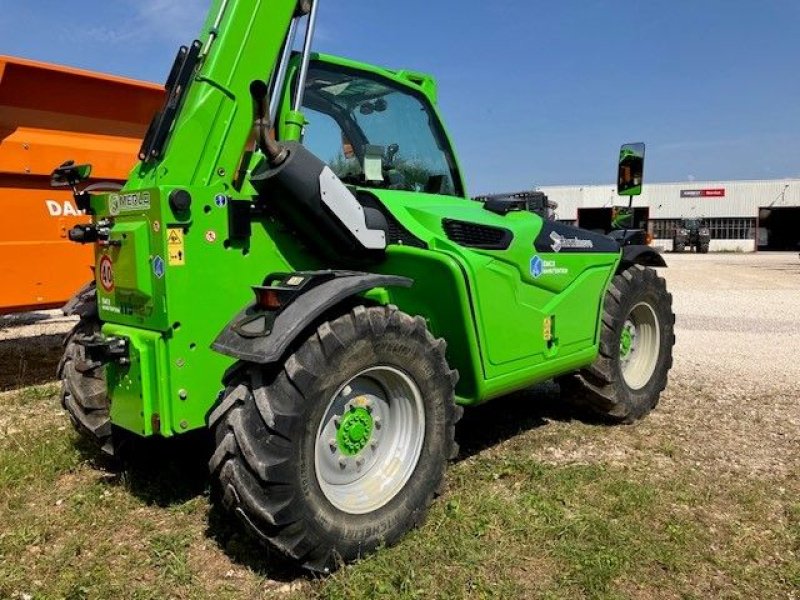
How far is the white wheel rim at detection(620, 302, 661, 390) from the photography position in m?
5.52

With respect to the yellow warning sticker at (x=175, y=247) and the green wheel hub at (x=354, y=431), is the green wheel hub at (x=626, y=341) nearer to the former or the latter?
the green wheel hub at (x=354, y=431)

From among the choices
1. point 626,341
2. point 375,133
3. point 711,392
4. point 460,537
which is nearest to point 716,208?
point 711,392

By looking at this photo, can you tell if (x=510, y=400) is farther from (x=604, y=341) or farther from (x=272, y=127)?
(x=272, y=127)

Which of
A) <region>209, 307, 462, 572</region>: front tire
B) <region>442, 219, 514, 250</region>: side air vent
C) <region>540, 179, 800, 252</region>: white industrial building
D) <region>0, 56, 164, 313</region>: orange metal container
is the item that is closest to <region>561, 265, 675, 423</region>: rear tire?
<region>442, 219, 514, 250</region>: side air vent

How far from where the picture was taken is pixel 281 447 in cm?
273

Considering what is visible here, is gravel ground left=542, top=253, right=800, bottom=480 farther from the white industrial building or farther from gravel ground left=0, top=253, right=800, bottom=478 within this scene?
the white industrial building

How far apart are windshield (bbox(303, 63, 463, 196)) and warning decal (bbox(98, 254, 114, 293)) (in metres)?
1.26

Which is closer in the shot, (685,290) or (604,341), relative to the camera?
(604,341)

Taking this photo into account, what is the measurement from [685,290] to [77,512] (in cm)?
1560

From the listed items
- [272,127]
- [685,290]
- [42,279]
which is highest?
[272,127]

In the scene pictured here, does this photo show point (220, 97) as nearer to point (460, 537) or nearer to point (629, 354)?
point (460, 537)

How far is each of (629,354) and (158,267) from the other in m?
4.00

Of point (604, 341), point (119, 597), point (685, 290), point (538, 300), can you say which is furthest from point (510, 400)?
point (685, 290)

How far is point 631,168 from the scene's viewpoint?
16.6ft
